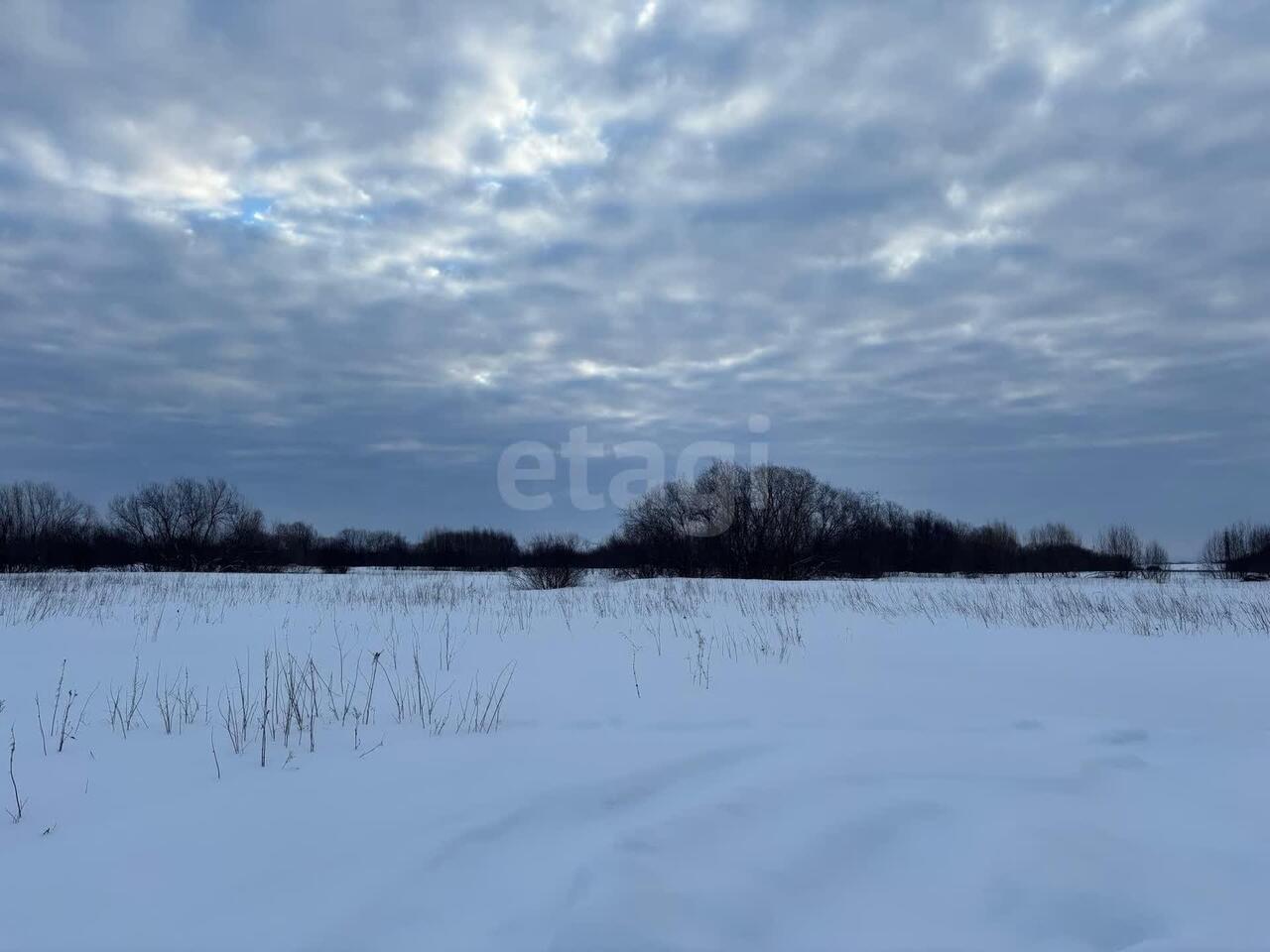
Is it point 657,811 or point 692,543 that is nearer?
point 657,811

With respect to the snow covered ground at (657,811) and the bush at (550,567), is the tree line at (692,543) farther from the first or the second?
the snow covered ground at (657,811)

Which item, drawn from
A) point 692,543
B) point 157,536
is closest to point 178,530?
point 157,536

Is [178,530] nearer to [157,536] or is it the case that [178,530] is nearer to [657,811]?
[157,536]

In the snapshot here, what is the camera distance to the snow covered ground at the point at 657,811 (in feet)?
7.80

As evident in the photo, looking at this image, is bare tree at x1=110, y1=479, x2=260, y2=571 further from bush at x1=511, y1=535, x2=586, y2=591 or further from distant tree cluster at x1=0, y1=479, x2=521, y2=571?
bush at x1=511, y1=535, x2=586, y2=591

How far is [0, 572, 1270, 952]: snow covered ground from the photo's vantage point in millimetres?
2377

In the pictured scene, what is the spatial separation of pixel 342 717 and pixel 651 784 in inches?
105

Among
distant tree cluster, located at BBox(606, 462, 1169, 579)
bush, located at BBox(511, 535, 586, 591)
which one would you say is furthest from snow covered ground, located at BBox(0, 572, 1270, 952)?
distant tree cluster, located at BBox(606, 462, 1169, 579)

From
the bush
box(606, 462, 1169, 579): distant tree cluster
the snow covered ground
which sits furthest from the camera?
box(606, 462, 1169, 579): distant tree cluster

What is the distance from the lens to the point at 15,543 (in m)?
51.2

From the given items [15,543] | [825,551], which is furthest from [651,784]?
[15,543]

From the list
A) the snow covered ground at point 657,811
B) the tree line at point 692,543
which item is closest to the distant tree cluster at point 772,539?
the tree line at point 692,543

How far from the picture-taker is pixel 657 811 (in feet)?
10.6

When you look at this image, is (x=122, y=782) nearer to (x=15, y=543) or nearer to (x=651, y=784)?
(x=651, y=784)
